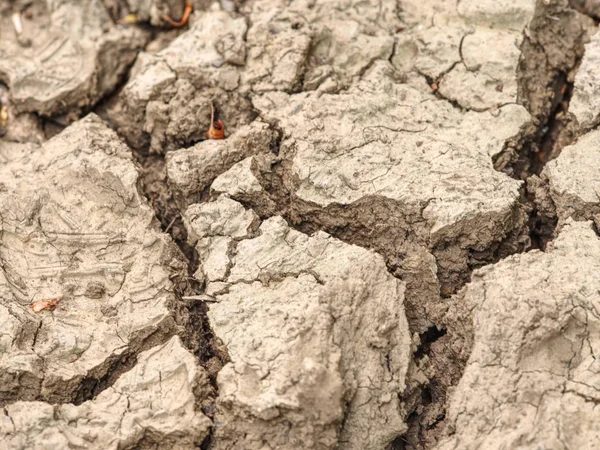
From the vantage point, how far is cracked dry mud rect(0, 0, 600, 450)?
2402mm

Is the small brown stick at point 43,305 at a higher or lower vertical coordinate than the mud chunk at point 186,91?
lower

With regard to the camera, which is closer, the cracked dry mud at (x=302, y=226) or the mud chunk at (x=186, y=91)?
the cracked dry mud at (x=302, y=226)

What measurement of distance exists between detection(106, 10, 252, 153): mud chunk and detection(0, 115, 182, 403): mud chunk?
0.61 ft

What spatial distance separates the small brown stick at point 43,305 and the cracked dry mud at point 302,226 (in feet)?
0.04

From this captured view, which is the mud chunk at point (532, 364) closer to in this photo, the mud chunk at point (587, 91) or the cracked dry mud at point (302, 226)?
the cracked dry mud at point (302, 226)

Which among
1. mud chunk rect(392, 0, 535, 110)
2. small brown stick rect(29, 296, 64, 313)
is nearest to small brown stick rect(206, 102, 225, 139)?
mud chunk rect(392, 0, 535, 110)

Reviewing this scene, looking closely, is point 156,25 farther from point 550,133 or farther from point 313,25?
point 550,133

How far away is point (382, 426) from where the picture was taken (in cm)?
248

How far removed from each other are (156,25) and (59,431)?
2.30 m

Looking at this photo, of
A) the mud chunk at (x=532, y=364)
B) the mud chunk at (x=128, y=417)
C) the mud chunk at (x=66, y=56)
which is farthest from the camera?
the mud chunk at (x=66, y=56)

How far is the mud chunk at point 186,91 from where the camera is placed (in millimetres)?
3277

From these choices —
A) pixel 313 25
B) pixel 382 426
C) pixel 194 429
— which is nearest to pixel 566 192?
pixel 382 426

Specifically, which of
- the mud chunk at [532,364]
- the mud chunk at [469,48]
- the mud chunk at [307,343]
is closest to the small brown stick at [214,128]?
the mud chunk at [307,343]

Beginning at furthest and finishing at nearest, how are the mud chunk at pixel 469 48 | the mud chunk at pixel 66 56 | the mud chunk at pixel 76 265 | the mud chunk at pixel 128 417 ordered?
the mud chunk at pixel 66 56
the mud chunk at pixel 469 48
the mud chunk at pixel 76 265
the mud chunk at pixel 128 417
